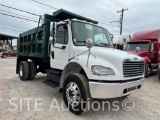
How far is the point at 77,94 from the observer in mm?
4078

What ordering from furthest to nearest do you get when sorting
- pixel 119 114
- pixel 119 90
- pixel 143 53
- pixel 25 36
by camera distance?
1. pixel 143 53
2. pixel 25 36
3. pixel 119 114
4. pixel 119 90

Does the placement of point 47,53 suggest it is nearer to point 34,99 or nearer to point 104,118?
point 34,99

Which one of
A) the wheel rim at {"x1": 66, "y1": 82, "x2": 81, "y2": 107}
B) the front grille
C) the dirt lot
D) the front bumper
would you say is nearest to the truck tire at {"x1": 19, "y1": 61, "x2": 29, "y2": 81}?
the dirt lot

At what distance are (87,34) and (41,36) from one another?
229 centimetres

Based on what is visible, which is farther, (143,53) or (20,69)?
(143,53)

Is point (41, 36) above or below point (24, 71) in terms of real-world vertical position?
above

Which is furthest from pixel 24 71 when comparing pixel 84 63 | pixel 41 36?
pixel 84 63

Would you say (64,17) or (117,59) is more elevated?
(64,17)

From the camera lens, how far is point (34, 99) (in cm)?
517

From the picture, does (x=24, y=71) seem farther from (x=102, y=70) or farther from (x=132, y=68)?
(x=132, y=68)

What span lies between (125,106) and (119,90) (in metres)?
1.32

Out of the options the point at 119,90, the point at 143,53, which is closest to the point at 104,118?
the point at 119,90

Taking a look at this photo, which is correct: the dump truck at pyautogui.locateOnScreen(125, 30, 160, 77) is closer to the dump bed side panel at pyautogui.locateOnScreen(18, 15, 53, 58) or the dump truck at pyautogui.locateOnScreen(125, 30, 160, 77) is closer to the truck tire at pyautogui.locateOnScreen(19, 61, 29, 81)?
the dump bed side panel at pyautogui.locateOnScreen(18, 15, 53, 58)

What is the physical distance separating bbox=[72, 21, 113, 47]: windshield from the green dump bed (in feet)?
3.28
